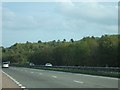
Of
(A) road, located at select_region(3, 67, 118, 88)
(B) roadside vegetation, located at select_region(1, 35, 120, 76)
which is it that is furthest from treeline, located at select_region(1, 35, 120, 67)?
(A) road, located at select_region(3, 67, 118, 88)

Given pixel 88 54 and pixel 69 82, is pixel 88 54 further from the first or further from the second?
pixel 69 82

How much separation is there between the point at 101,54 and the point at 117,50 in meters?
10.2

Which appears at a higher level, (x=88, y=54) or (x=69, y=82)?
(x=88, y=54)

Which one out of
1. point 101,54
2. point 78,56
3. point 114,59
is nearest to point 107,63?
point 114,59

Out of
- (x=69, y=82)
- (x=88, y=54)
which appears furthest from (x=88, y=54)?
(x=69, y=82)

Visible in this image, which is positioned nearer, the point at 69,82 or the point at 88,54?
the point at 69,82

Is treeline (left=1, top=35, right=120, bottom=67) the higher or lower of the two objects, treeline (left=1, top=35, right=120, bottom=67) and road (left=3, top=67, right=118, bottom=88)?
the higher

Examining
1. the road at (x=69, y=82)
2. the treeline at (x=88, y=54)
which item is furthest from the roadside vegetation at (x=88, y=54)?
the road at (x=69, y=82)

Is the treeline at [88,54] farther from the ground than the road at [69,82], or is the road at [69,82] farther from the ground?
the treeline at [88,54]

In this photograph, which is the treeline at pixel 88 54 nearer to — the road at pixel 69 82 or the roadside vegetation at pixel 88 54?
the roadside vegetation at pixel 88 54

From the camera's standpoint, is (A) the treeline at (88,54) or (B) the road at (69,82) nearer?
(B) the road at (69,82)

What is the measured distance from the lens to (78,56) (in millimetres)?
112625

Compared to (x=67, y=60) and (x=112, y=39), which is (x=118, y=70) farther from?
(x=67, y=60)

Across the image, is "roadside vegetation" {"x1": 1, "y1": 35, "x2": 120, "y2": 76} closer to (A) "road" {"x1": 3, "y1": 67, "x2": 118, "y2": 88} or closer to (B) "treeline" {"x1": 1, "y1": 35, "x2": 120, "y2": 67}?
(B) "treeline" {"x1": 1, "y1": 35, "x2": 120, "y2": 67}
